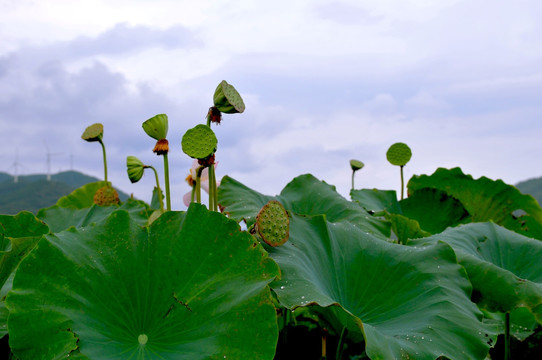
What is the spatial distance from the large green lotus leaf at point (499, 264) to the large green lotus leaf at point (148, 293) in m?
0.64

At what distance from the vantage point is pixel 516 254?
1.58m

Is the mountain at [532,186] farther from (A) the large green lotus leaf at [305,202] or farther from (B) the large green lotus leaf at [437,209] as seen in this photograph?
(A) the large green lotus leaf at [305,202]

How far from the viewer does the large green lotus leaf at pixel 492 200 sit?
247 centimetres

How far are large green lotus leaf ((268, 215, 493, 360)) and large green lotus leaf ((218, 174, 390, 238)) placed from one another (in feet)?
1.01

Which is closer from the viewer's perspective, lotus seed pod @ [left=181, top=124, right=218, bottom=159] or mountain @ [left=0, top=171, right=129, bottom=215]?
lotus seed pod @ [left=181, top=124, right=218, bottom=159]

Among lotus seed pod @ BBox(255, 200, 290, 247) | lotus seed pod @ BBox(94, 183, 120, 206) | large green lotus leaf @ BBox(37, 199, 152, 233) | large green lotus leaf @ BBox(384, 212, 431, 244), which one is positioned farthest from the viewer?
lotus seed pod @ BBox(94, 183, 120, 206)

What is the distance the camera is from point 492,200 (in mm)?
2549

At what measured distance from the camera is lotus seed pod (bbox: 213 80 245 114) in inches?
52.1

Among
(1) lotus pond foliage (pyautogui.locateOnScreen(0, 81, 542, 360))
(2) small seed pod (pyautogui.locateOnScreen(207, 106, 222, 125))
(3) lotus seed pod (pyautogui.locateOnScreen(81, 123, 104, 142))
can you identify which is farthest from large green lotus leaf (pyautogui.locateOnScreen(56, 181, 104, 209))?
(2) small seed pod (pyautogui.locateOnScreen(207, 106, 222, 125))

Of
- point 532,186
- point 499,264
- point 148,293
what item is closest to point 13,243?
point 148,293

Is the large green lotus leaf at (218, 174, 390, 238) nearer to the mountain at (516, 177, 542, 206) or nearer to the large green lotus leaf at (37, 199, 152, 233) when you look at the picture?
the large green lotus leaf at (37, 199, 152, 233)

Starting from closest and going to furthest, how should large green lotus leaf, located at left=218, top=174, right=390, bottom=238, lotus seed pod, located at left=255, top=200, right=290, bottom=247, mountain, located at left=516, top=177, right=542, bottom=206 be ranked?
lotus seed pod, located at left=255, top=200, right=290, bottom=247 → large green lotus leaf, located at left=218, top=174, right=390, bottom=238 → mountain, located at left=516, top=177, right=542, bottom=206

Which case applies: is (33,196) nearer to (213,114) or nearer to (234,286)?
(213,114)

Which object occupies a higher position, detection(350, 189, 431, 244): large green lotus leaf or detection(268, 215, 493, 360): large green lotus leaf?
detection(350, 189, 431, 244): large green lotus leaf
